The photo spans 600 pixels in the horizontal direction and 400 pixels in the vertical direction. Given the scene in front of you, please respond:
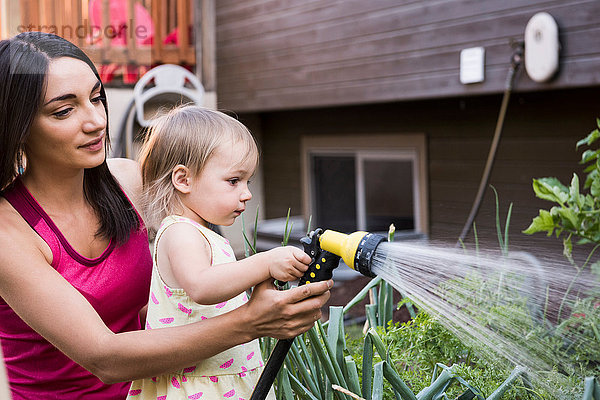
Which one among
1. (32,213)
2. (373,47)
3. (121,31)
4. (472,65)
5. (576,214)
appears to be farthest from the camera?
(121,31)

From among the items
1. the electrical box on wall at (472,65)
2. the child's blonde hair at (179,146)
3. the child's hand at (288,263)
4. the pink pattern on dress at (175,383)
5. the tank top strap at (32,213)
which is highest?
the electrical box on wall at (472,65)

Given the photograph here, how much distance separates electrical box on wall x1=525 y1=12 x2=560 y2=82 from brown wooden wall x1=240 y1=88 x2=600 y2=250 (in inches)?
27.6

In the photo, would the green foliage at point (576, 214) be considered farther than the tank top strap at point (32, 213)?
Yes

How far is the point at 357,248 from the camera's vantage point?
112 centimetres

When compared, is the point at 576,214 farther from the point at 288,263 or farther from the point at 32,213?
the point at 32,213

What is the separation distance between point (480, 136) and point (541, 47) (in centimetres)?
154

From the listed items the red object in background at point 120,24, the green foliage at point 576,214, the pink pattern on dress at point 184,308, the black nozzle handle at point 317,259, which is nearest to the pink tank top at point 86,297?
the pink pattern on dress at point 184,308

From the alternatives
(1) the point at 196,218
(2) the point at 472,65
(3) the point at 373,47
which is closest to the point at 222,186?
(1) the point at 196,218

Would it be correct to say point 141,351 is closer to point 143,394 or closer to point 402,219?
point 143,394

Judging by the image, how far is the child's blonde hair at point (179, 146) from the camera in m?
1.38

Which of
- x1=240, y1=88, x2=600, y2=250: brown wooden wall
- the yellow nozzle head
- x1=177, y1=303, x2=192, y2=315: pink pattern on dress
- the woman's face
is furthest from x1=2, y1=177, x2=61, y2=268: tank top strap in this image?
x1=240, y1=88, x2=600, y2=250: brown wooden wall

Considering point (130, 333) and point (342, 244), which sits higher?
point (342, 244)

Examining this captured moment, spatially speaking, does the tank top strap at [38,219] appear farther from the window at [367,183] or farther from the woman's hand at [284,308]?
the window at [367,183]

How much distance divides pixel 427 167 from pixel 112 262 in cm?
479
